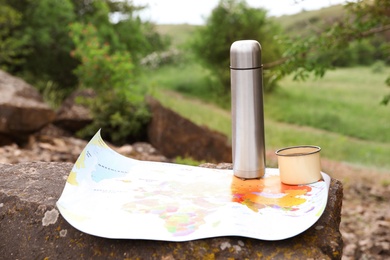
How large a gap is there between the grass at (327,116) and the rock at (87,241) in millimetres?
4483

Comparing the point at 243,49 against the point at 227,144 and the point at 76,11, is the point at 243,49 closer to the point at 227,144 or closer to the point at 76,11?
the point at 227,144

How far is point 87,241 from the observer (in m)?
1.24

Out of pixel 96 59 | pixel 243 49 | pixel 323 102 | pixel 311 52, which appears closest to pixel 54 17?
pixel 96 59

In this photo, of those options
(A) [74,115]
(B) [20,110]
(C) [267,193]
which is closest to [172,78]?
(A) [74,115]

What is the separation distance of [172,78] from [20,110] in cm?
505

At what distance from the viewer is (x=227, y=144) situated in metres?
4.71

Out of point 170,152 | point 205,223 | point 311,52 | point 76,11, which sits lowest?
point 170,152

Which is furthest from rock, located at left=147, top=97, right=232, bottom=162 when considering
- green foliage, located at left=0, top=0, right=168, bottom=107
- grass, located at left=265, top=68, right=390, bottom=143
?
grass, located at left=265, top=68, right=390, bottom=143

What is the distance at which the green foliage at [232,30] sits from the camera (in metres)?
7.69

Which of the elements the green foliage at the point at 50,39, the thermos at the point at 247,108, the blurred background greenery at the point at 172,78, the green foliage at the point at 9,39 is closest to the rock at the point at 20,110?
the blurred background greenery at the point at 172,78

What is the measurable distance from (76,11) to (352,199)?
5.02m

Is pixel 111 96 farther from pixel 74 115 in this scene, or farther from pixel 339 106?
pixel 339 106

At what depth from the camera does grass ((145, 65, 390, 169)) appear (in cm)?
632

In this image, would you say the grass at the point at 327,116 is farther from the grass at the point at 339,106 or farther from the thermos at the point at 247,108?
the thermos at the point at 247,108
